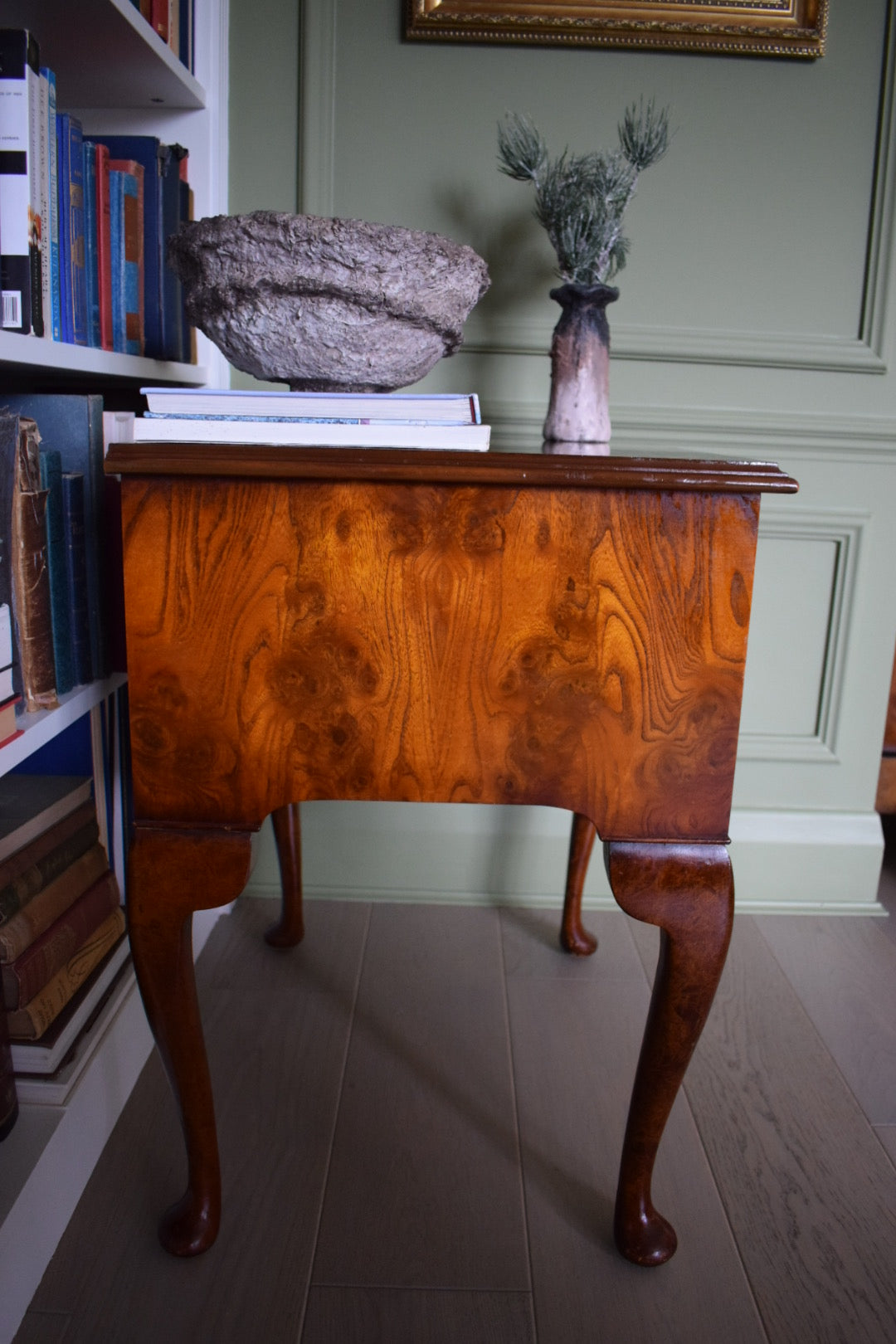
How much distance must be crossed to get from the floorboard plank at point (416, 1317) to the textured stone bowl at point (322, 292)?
0.85 m

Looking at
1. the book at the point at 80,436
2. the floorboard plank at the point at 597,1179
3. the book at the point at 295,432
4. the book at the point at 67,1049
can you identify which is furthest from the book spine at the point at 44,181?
the floorboard plank at the point at 597,1179

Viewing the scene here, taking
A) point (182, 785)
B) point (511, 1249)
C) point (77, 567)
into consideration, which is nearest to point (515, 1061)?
point (511, 1249)

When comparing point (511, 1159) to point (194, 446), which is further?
point (511, 1159)

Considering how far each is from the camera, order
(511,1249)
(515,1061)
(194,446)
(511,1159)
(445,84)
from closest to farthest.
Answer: (194,446) → (511,1249) → (511,1159) → (515,1061) → (445,84)

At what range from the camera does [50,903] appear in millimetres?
1068

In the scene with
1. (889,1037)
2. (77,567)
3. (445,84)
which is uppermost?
(445,84)

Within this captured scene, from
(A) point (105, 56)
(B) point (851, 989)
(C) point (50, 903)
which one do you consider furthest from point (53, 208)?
(B) point (851, 989)

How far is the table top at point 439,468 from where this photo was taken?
0.77m

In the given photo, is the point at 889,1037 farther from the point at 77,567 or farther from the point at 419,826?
the point at 77,567

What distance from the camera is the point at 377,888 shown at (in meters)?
1.63

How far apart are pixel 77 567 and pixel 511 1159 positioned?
79 centimetres

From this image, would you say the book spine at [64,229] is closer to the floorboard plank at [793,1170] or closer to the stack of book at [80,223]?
the stack of book at [80,223]

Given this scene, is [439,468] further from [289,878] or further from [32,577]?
[289,878]

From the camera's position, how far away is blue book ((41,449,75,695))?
1.01 meters
